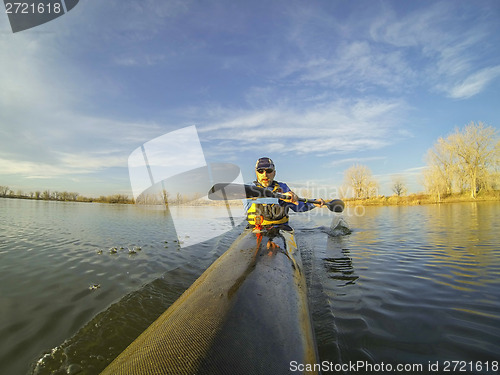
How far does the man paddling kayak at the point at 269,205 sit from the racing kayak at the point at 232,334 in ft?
9.27

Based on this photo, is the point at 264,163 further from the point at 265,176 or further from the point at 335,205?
the point at 335,205

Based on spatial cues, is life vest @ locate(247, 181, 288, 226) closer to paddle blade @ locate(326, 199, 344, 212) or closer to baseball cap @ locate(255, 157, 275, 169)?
baseball cap @ locate(255, 157, 275, 169)

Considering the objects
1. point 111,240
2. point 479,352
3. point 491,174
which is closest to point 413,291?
point 479,352

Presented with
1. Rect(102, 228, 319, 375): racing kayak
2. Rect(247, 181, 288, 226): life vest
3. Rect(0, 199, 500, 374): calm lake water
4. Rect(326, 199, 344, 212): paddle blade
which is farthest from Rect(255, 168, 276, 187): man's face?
Rect(102, 228, 319, 375): racing kayak

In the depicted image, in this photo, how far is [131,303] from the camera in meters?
3.39

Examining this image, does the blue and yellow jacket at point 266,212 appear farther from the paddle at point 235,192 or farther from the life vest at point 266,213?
the paddle at point 235,192

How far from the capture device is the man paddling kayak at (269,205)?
5340 mm

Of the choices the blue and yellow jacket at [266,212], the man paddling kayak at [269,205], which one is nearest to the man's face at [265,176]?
the man paddling kayak at [269,205]

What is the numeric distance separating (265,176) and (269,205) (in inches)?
33.4

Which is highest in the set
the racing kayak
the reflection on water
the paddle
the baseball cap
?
the baseball cap

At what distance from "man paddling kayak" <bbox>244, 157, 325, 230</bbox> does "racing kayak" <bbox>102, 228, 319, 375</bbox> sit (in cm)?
283

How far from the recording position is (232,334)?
1.40 meters

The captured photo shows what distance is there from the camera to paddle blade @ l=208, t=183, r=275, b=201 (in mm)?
3545

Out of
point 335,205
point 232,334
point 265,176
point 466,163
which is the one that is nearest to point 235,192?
point 265,176
